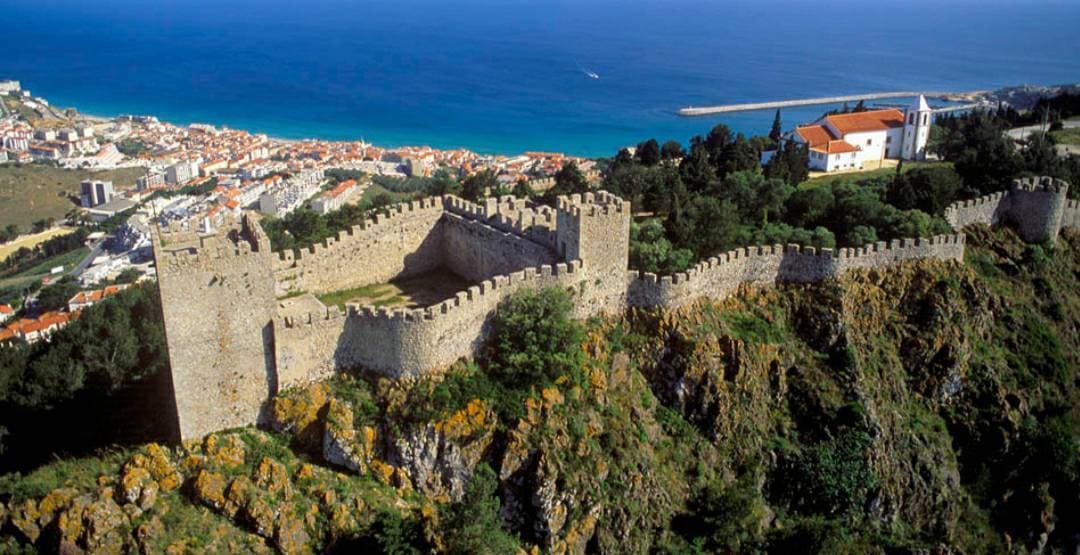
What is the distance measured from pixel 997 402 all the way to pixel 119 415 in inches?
1053

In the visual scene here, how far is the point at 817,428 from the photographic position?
82.6 ft

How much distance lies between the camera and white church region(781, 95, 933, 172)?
5003 cm

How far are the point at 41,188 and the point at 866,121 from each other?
102103 mm

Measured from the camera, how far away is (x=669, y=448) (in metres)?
23.8

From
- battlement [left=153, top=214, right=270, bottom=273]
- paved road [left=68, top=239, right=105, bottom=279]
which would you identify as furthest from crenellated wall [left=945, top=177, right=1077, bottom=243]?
paved road [left=68, top=239, right=105, bottom=279]

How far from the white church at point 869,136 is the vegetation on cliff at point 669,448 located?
20.6 meters

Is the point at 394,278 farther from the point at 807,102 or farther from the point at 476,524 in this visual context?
the point at 807,102

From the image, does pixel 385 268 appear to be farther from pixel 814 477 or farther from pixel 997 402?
pixel 997 402

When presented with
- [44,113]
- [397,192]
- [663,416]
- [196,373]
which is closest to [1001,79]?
[397,192]

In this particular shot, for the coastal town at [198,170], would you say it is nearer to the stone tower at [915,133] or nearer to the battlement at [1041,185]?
the stone tower at [915,133]

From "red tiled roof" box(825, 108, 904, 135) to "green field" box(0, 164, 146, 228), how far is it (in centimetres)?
8599

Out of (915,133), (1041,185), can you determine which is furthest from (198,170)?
(1041,185)

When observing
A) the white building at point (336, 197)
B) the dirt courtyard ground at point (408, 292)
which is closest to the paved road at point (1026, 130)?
the dirt courtyard ground at point (408, 292)

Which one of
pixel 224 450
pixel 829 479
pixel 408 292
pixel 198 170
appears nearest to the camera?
pixel 224 450
